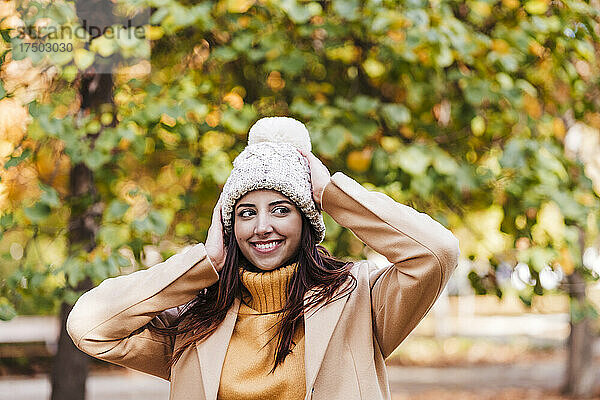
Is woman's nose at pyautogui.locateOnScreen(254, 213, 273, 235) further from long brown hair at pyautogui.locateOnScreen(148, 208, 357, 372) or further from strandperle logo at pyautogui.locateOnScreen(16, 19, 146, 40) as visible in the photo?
strandperle logo at pyautogui.locateOnScreen(16, 19, 146, 40)

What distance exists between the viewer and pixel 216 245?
2197 millimetres

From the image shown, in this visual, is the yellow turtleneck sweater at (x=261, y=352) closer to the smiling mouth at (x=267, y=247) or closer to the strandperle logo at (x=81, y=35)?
the smiling mouth at (x=267, y=247)

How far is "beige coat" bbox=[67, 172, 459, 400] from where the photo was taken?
6.49 feet

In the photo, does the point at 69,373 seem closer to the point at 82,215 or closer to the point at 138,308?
the point at 82,215

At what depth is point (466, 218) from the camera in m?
4.12

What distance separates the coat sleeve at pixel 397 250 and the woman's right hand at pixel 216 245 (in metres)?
0.33

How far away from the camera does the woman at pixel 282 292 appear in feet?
6.59

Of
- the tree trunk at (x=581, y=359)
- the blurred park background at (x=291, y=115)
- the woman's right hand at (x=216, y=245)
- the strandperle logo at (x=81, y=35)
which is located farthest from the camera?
the tree trunk at (x=581, y=359)

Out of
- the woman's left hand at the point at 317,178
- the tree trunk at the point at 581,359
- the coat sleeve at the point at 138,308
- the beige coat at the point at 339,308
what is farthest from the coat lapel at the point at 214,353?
the tree trunk at the point at 581,359

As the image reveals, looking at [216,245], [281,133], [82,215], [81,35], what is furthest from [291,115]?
[216,245]

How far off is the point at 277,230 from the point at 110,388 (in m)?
7.53

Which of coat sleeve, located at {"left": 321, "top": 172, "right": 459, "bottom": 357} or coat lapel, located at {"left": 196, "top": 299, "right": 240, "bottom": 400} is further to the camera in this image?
coat lapel, located at {"left": 196, "top": 299, "right": 240, "bottom": 400}

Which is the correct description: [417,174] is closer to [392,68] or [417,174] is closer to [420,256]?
[392,68]

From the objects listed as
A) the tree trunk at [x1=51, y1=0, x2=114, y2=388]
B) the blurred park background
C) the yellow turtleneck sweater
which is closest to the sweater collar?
the yellow turtleneck sweater
